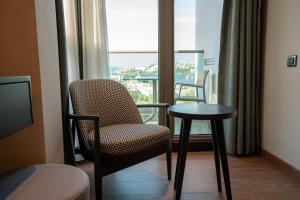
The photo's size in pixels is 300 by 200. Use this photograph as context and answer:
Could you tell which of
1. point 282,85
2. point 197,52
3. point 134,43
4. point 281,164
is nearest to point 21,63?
point 134,43

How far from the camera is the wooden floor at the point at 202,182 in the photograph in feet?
5.65

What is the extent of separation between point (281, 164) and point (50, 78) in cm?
208

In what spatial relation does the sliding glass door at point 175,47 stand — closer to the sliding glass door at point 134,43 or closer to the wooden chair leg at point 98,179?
the sliding glass door at point 134,43

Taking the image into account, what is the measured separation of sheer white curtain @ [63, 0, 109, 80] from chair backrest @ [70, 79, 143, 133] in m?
0.26

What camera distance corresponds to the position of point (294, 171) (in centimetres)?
197

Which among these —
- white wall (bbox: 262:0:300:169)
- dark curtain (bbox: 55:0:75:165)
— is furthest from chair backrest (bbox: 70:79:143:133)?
white wall (bbox: 262:0:300:169)

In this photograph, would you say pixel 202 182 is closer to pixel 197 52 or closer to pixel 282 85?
pixel 282 85

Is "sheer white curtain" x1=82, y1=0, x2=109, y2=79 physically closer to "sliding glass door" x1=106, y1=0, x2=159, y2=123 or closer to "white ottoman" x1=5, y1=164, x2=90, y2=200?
"sliding glass door" x1=106, y1=0, x2=159, y2=123

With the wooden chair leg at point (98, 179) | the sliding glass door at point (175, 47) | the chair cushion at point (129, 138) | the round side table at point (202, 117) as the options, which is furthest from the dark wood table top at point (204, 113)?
the sliding glass door at point (175, 47)

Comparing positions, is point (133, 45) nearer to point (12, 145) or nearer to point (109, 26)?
point (109, 26)

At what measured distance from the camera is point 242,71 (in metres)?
2.32

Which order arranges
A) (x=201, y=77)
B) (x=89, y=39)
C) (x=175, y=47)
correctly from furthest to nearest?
(x=201, y=77) → (x=175, y=47) → (x=89, y=39)

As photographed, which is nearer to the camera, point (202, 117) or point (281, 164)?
point (202, 117)

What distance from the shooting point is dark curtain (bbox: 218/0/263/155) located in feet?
7.48
